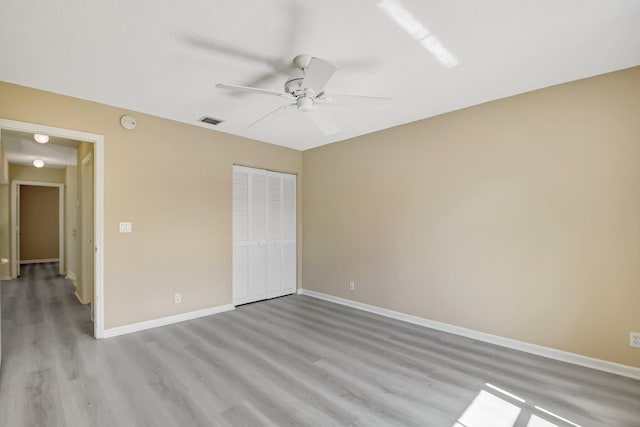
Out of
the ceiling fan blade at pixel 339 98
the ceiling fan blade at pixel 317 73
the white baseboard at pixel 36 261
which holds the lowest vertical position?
the white baseboard at pixel 36 261

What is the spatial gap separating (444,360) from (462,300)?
84 cm

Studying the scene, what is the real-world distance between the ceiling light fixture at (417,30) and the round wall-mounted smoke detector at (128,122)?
2.97 meters

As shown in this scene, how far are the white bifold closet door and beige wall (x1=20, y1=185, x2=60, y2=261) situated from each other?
7999mm

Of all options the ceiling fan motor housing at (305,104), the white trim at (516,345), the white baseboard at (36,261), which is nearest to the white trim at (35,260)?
the white baseboard at (36,261)

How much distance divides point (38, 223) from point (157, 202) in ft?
26.4

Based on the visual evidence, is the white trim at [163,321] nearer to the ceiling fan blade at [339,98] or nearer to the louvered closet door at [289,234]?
the louvered closet door at [289,234]

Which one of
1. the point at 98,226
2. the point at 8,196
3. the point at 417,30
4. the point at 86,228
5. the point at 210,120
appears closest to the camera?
the point at 417,30

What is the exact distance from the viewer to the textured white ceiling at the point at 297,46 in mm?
1832

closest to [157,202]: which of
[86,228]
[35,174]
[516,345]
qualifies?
[86,228]

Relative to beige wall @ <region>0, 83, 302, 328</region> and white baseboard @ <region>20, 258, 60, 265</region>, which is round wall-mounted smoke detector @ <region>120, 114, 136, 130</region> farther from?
white baseboard @ <region>20, 258, 60, 265</region>

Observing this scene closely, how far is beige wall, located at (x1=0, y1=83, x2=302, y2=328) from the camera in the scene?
3.19 metres

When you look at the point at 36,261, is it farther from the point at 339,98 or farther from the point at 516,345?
the point at 516,345

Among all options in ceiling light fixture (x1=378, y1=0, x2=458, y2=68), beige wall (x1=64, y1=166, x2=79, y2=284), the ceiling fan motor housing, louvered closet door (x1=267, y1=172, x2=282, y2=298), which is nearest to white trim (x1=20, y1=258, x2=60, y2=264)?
beige wall (x1=64, y1=166, x2=79, y2=284)

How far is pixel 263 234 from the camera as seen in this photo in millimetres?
4848
